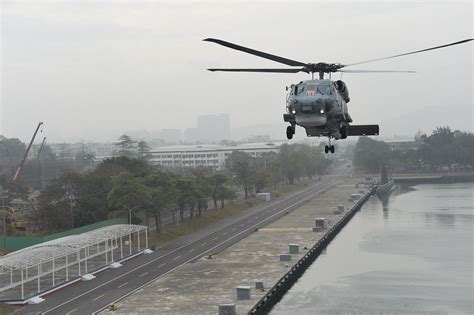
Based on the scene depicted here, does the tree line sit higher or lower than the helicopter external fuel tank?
lower

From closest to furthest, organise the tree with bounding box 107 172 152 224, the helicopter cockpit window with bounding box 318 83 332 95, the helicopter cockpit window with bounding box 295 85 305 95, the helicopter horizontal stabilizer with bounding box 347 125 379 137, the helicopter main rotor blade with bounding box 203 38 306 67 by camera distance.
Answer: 1. the helicopter main rotor blade with bounding box 203 38 306 67
2. the helicopter cockpit window with bounding box 318 83 332 95
3. the helicopter cockpit window with bounding box 295 85 305 95
4. the helicopter horizontal stabilizer with bounding box 347 125 379 137
5. the tree with bounding box 107 172 152 224

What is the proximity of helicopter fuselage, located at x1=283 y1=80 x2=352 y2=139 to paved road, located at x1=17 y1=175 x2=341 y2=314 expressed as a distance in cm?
3071

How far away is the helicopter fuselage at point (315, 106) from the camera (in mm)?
26359

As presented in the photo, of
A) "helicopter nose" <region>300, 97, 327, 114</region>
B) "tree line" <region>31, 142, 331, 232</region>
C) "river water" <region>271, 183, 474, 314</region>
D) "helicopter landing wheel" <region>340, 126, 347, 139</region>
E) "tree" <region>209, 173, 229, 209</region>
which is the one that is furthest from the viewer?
"tree" <region>209, 173, 229, 209</region>

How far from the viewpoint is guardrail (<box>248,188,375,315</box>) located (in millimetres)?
51906

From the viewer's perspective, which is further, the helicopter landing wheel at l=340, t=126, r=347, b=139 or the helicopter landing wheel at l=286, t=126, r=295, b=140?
the helicopter landing wheel at l=340, t=126, r=347, b=139

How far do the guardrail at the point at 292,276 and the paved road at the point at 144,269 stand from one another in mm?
12107

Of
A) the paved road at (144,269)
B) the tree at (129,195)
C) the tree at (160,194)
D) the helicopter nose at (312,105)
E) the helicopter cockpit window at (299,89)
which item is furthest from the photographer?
the tree at (160,194)

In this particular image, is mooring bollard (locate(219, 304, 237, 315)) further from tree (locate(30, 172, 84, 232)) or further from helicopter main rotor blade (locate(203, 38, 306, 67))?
tree (locate(30, 172, 84, 232))

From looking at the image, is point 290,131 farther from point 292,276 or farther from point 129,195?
point 129,195

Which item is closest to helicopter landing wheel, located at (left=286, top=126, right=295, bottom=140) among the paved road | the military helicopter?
the military helicopter

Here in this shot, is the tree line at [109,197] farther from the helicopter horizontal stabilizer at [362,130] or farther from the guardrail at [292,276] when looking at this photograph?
the helicopter horizontal stabilizer at [362,130]

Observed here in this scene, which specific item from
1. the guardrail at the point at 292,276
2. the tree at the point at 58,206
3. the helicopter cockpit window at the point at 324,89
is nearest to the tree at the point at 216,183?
the guardrail at the point at 292,276

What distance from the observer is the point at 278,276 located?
203 ft
